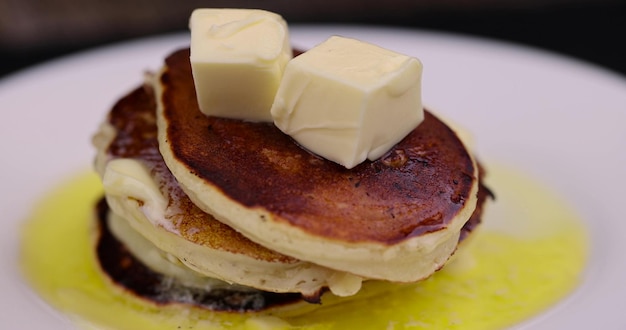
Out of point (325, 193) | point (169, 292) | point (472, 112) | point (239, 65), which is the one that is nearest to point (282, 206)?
point (325, 193)

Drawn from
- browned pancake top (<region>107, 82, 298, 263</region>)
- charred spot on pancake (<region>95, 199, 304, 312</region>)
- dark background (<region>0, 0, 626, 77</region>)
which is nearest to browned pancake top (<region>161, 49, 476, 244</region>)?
browned pancake top (<region>107, 82, 298, 263</region>)

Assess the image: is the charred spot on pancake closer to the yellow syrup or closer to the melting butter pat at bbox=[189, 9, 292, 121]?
the yellow syrup

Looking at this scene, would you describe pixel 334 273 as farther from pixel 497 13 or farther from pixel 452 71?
pixel 497 13

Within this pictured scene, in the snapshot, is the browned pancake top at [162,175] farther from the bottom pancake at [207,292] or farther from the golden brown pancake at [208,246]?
the bottom pancake at [207,292]

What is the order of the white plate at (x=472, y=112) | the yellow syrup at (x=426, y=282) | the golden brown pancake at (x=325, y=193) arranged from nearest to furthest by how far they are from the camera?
the golden brown pancake at (x=325, y=193) → the yellow syrup at (x=426, y=282) → the white plate at (x=472, y=112)

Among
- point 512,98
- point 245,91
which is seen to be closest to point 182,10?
point 512,98

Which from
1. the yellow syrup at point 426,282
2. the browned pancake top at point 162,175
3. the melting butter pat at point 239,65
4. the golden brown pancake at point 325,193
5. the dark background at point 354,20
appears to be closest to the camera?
the golden brown pancake at point 325,193

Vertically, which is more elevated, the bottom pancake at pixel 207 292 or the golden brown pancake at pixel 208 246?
the golden brown pancake at pixel 208 246

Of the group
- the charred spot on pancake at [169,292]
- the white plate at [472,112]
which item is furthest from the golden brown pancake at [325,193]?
the white plate at [472,112]
